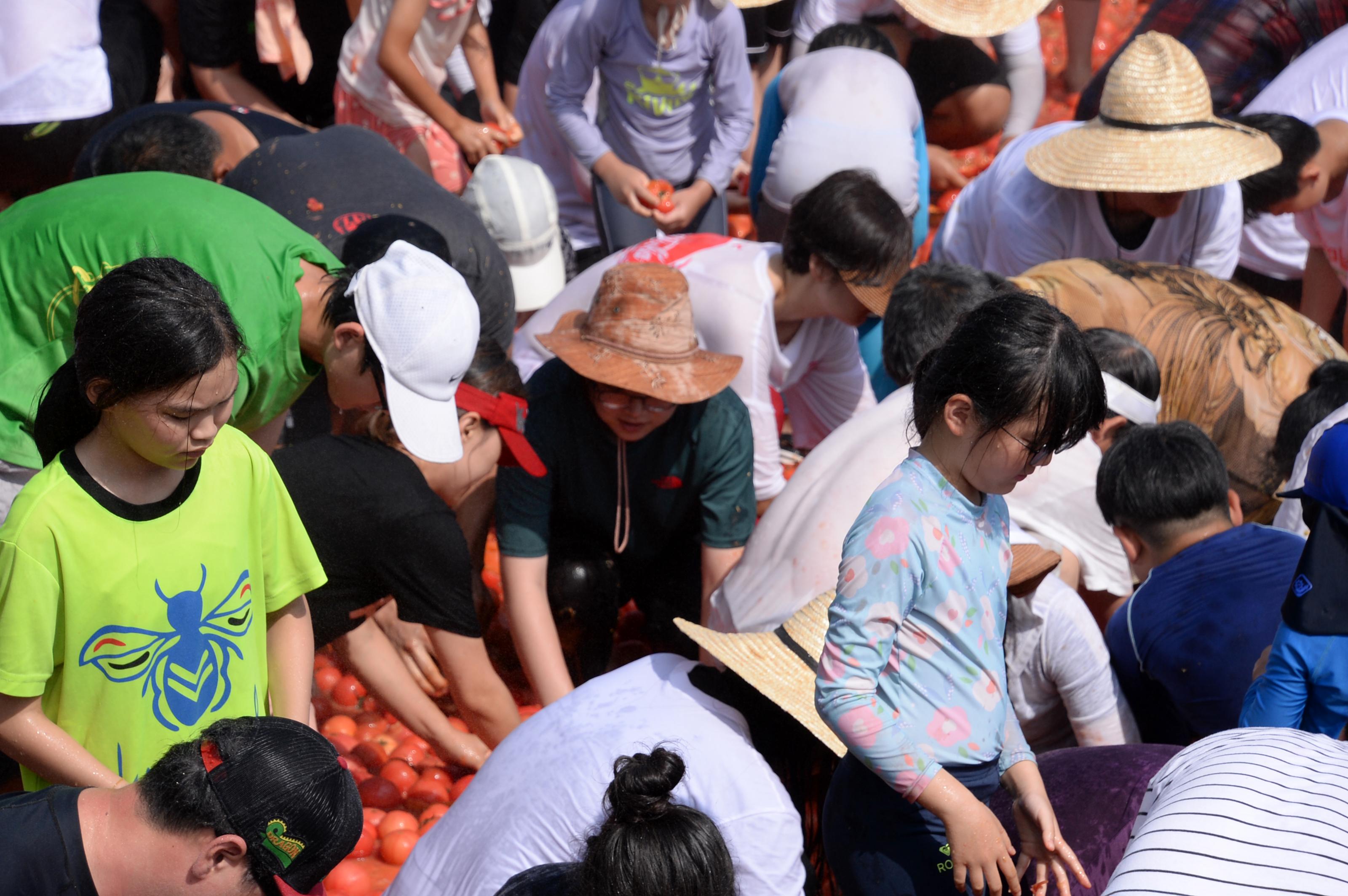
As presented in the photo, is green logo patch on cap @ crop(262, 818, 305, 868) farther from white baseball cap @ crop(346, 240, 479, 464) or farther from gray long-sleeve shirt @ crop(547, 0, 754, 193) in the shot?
gray long-sleeve shirt @ crop(547, 0, 754, 193)

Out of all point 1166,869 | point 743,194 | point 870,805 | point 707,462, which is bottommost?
point 743,194

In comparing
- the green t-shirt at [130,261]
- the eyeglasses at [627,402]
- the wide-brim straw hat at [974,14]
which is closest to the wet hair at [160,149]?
the green t-shirt at [130,261]

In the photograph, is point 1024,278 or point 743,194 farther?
point 743,194

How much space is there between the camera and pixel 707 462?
2725mm

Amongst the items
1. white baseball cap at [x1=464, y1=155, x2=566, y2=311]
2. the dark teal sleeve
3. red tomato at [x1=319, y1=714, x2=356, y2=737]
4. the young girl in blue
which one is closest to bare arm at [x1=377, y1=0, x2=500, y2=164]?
white baseball cap at [x1=464, y1=155, x2=566, y2=311]

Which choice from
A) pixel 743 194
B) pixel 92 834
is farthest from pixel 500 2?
pixel 92 834

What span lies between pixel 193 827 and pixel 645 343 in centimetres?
146

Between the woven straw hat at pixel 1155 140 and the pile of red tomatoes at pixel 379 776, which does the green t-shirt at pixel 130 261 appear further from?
the woven straw hat at pixel 1155 140

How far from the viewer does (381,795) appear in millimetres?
2639

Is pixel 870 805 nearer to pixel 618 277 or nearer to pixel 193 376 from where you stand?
pixel 193 376

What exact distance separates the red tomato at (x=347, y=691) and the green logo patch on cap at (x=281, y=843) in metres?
1.57

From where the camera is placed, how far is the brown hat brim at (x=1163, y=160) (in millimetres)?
3562

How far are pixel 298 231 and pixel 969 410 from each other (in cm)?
147

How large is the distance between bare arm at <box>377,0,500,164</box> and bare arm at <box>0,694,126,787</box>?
8.89 feet
